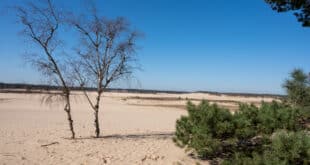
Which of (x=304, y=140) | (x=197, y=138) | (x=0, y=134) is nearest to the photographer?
(x=304, y=140)

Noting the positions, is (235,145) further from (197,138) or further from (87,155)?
(87,155)

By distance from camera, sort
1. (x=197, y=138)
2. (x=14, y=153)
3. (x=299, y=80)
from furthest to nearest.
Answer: (x=299, y=80) → (x=14, y=153) → (x=197, y=138)

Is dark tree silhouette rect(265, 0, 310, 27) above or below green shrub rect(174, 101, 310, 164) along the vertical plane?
above

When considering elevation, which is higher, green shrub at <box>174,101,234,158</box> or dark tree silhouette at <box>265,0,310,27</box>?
dark tree silhouette at <box>265,0,310,27</box>

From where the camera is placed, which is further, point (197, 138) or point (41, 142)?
point (41, 142)

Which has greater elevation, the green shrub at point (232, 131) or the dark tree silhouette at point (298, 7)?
the dark tree silhouette at point (298, 7)

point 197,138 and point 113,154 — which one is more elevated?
point 197,138

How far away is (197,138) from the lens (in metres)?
7.12

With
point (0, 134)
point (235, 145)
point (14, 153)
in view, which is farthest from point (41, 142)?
point (235, 145)

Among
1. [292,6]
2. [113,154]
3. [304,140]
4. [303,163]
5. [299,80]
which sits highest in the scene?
[292,6]

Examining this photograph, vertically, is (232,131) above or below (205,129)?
below

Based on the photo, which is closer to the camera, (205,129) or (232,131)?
(205,129)

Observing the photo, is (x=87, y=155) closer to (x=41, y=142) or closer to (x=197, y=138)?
(x=41, y=142)

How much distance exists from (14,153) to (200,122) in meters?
5.93
